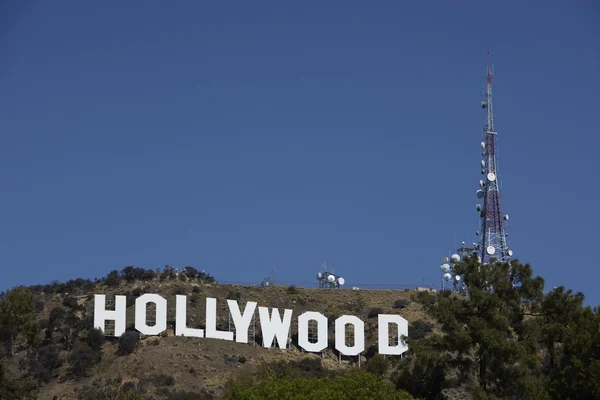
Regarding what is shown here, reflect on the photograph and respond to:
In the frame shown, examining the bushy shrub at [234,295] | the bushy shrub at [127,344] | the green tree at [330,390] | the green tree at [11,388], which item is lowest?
the green tree at [11,388]

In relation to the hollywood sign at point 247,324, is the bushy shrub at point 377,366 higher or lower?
lower

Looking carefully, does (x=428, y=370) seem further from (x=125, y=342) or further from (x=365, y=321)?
(x=365, y=321)

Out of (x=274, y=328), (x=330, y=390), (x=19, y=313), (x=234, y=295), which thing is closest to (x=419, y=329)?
(x=274, y=328)

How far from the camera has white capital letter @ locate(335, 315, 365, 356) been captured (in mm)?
93375

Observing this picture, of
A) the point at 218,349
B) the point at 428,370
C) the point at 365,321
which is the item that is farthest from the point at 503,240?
the point at 428,370

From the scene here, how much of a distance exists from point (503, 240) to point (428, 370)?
41197 millimetres

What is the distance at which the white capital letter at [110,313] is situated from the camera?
3465 inches

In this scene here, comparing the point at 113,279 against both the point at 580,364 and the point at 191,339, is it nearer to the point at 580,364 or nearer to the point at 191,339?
the point at 191,339

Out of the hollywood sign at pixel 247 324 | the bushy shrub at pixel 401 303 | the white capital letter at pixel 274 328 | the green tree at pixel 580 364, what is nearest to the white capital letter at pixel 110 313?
the hollywood sign at pixel 247 324

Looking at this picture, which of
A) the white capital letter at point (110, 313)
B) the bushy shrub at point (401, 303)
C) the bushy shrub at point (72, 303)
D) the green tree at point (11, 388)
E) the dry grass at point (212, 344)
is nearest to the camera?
the green tree at point (11, 388)

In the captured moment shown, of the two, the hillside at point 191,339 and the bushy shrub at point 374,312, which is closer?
the hillside at point 191,339

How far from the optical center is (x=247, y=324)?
301 feet

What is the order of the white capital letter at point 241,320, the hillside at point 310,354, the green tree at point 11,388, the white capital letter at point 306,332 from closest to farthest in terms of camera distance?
the hillside at point 310,354 < the green tree at point 11,388 < the white capital letter at point 241,320 < the white capital letter at point 306,332

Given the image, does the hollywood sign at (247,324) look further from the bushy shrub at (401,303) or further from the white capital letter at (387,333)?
the bushy shrub at (401,303)
